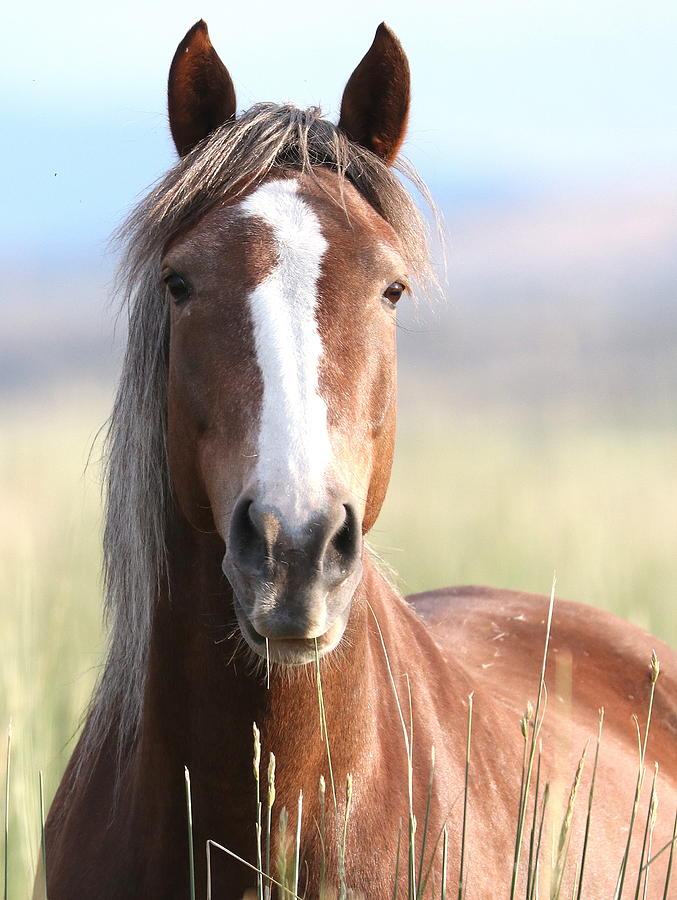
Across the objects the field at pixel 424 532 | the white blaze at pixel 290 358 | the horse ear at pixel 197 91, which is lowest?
the field at pixel 424 532

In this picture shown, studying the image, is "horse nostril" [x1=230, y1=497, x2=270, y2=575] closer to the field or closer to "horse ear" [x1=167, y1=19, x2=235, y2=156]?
the field

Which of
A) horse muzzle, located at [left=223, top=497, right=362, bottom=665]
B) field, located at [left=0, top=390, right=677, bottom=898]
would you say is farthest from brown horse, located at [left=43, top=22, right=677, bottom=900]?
field, located at [left=0, top=390, right=677, bottom=898]

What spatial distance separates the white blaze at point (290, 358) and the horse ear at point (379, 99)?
0.44 metres

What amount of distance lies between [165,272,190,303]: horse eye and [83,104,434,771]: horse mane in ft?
0.52

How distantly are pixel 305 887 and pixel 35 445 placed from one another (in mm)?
7208

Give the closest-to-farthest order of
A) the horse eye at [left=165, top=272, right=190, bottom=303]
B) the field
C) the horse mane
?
the horse eye at [left=165, top=272, right=190, bottom=303] < the horse mane < the field

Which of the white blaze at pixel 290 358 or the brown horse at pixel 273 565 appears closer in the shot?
the white blaze at pixel 290 358

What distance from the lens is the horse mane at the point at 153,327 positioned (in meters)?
2.54

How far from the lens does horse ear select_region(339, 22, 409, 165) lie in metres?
2.77

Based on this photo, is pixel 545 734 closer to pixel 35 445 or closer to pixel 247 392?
pixel 247 392

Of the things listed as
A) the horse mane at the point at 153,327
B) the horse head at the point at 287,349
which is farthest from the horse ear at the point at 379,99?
the horse mane at the point at 153,327

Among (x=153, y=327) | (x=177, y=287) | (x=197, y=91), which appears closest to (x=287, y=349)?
(x=177, y=287)

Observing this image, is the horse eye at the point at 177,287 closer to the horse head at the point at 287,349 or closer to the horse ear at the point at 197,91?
the horse head at the point at 287,349

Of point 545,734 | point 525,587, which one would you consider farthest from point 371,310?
point 525,587
